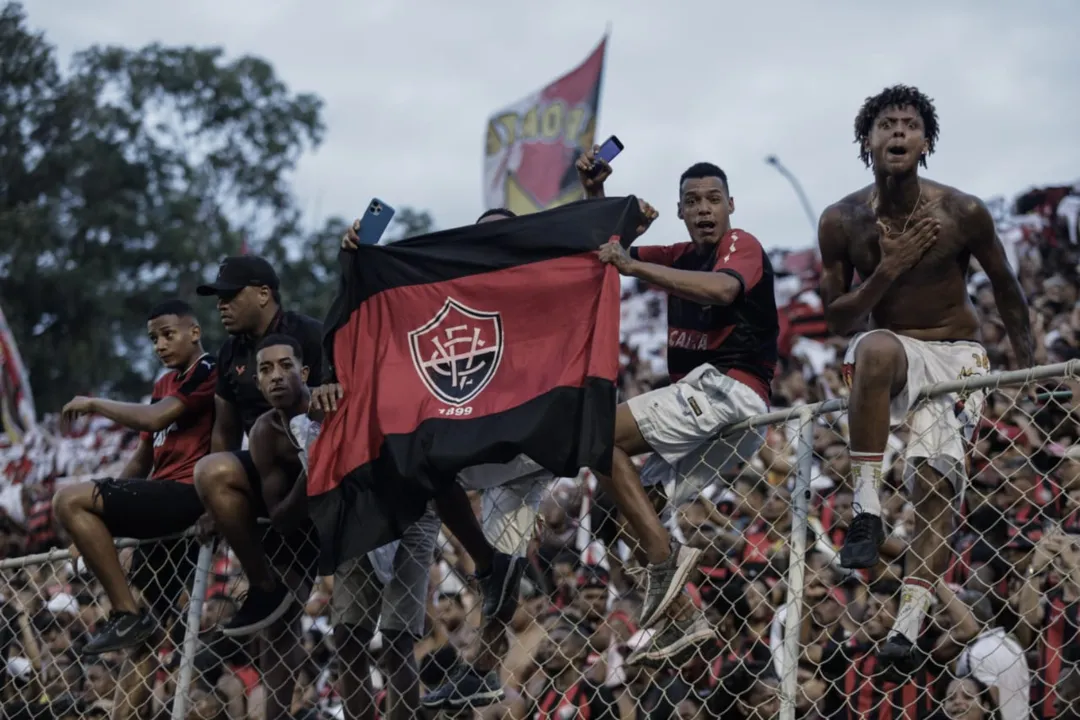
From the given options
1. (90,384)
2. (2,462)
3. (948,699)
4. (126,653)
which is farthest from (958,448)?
(90,384)

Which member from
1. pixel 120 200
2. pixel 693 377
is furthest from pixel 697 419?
pixel 120 200

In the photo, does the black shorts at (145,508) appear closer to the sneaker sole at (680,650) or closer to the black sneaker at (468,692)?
the black sneaker at (468,692)

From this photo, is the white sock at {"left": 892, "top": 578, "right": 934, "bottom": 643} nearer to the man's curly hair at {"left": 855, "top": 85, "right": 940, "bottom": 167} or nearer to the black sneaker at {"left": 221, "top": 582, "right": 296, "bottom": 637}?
the man's curly hair at {"left": 855, "top": 85, "right": 940, "bottom": 167}

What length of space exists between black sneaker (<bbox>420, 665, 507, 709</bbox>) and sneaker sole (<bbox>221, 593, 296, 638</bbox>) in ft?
3.22

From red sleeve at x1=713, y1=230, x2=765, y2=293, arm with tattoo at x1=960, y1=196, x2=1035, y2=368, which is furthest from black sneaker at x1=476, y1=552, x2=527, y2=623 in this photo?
arm with tattoo at x1=960, y1=196, x2=1035, y2=368

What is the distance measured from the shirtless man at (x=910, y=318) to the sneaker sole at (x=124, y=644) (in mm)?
3267

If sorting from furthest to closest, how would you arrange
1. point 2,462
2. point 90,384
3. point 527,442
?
point 90,384 → point 2,462 → point 527,442

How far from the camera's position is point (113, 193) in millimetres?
30641

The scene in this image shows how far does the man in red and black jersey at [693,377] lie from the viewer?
5.20 meters

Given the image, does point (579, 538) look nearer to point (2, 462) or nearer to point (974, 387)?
point (974, 387)

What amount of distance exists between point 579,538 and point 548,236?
2809mm

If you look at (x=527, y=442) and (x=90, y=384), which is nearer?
(x=527, y=442)

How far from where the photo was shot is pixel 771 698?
554 cm

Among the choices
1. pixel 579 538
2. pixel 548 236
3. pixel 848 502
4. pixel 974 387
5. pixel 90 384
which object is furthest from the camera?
pixel 90 384
